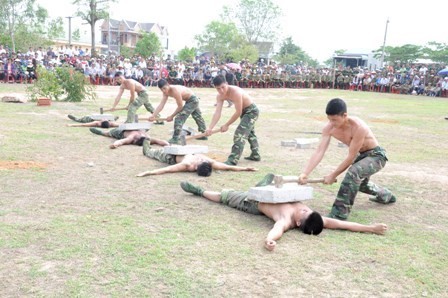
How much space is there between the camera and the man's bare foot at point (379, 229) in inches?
184

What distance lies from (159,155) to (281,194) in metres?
3.55

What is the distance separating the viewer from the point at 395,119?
631 inches

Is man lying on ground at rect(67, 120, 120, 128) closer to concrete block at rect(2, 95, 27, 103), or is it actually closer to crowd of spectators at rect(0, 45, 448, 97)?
concrete block at rect(2, 95, 27, 103)

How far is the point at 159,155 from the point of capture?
7789mm

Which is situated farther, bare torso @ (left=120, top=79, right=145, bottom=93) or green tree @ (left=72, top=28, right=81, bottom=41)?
green tree @ (left=72, top=28, right=81, bottom=41)

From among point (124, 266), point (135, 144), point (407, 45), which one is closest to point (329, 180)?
point (124, 266)

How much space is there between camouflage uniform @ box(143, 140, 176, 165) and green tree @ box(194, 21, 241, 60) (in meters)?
58.6

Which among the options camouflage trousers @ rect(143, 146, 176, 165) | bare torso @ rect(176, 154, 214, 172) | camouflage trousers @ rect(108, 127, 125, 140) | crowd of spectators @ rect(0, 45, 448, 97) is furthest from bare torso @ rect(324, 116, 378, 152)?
crowd of spectators @ rect(0, 45, 448, 97)

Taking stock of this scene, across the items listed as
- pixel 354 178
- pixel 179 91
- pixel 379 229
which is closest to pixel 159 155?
pixel 179 91

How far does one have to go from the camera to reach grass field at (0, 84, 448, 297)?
349 cm

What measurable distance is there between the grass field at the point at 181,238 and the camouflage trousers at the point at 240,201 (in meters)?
0.08

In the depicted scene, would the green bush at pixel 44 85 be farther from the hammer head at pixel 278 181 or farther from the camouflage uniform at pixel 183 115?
the hammer head at pixel 278 181

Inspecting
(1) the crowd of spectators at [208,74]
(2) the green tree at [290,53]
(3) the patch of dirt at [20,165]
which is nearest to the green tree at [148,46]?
(2) the green tree at [290,53]

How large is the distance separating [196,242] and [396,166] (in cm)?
511
